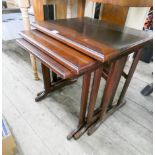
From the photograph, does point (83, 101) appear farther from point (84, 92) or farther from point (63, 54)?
point (63, 54)

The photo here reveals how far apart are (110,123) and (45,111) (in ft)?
1.71

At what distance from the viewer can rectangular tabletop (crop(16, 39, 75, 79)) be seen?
599mm

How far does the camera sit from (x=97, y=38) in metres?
0.80

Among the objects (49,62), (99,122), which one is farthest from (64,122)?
(49,62)

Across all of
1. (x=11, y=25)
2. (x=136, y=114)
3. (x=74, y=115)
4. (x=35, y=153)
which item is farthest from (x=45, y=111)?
(x=11, y=25)

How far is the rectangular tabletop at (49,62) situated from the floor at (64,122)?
0.58 m

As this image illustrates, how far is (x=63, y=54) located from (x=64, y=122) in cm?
62

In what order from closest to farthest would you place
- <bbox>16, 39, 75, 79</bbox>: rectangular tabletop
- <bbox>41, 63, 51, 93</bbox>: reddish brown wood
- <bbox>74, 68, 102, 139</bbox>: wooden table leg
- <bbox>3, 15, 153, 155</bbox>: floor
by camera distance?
<bbox>16, 39, 75, 79</bbox>: rectangular tabletop → <bbox>74, 68, 102, 139</bbox>: wooden table leg → <bbox>3, 15, 153, 155</bbox>: floor → <bbox>41, 63, 51, 93</bbox>: reddish brown wood

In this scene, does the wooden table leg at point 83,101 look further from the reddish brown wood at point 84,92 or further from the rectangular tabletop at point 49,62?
the rectangular tabletop at point 49,62

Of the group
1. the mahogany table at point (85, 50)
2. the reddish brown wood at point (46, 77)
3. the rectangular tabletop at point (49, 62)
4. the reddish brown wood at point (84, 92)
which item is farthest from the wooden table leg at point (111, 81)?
the reddish brown wood at point (46, 77)

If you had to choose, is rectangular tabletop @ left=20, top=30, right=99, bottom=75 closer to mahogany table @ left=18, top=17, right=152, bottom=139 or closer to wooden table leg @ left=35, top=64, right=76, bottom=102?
mahogany table @ left=18, top=17, right=152, bottom=139

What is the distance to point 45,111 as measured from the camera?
119 cm

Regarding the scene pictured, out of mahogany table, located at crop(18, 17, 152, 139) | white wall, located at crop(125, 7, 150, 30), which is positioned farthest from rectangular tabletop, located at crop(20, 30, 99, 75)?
white wall, located at crop(125, 7, 150, 30)

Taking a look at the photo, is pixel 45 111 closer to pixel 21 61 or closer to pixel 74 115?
pixel 74 115
